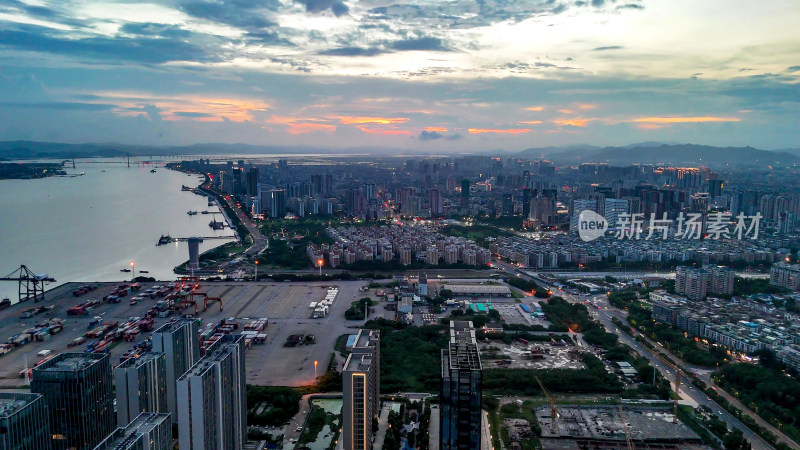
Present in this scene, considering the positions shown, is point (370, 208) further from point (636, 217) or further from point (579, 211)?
point (636, 217)

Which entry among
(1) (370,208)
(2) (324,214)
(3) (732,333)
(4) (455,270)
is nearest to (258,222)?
(2) (324,214)

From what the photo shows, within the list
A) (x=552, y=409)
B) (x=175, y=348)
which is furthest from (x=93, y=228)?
(x=552, y=409)

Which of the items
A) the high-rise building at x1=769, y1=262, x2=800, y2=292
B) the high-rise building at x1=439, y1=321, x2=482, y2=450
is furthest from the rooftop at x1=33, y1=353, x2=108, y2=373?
the high-rise building at x1=769, y1=262, x2=800, y2=292

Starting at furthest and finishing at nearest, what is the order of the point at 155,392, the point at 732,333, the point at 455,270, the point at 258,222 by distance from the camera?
the point at 258,222 < the point at 455,270 < the point at 732,333 < the point at 155,392

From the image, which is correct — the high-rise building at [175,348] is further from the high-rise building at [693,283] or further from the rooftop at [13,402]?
the high-rise building at [693,283]

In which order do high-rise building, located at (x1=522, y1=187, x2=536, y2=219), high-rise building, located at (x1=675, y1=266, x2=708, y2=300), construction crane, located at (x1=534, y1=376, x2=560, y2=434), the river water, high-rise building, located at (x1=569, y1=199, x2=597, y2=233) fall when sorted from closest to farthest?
construction crane, located at (x1=534, y1=376, x2=560, y2=434) < high-rise building, located at (x1=675, y1=266, x2=708, y2=300) < the river water < high-rise building, located at (x1=569, y1=199, x2=597, y2=233) < high-rise building, located at (x1=522, y1=187, x2=536, y2=219)

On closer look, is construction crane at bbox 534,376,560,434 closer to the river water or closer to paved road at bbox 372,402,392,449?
paved road at bbox 372,402,392,449
